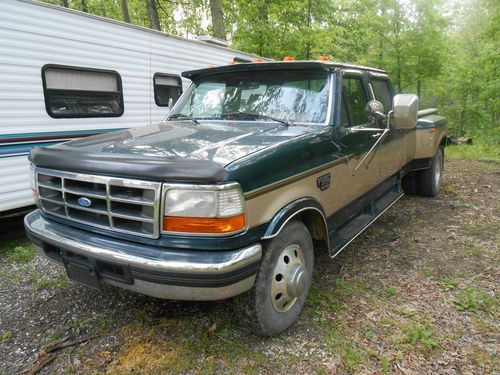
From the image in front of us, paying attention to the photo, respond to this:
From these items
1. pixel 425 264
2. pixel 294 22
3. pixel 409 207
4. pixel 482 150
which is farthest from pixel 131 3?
pixel 425 264

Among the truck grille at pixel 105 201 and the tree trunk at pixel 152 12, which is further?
the tree trunk at pixel 152 12

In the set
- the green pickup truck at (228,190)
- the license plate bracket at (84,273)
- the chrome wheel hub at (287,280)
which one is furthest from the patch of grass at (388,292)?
the license plate bracket at (84,273)

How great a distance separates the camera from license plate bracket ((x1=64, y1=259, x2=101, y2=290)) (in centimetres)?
242

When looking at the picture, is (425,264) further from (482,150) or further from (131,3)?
(131,3)

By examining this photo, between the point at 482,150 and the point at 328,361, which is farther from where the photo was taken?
the point at 482,150

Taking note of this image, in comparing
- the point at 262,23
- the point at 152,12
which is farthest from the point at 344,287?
the point at 152,12

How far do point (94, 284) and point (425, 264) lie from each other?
308cm

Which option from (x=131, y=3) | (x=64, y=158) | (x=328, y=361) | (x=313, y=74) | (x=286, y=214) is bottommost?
(x=328, y=361)

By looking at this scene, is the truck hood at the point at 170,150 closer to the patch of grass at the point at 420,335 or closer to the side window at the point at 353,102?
the side window at the point at 353,102

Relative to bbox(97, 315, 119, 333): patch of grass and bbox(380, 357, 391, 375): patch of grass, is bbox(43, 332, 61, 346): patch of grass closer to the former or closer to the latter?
bbox(97, 315, 119, 333): patch of grass

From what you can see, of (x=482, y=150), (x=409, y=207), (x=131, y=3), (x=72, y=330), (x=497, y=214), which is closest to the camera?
(x=72, y=330)

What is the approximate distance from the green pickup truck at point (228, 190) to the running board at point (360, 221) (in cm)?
3

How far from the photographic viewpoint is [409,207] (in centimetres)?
Result: 579

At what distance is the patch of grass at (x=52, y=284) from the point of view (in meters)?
3.48
